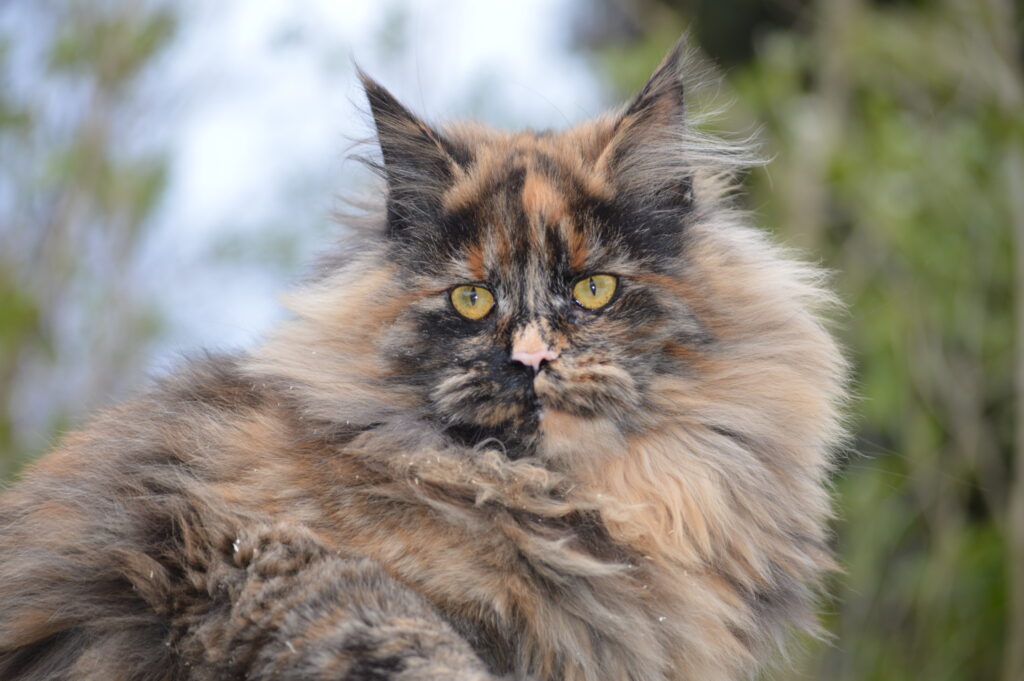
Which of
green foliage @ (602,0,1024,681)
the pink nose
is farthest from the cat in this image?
green foliage @ (602,0,1024,681)

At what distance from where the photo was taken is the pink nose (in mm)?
1940

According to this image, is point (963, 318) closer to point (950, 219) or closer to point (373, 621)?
point (950, 219)

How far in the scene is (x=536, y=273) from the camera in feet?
6.64

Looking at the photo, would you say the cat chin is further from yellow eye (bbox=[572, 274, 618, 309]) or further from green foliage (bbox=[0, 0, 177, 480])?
green foliage (bbox=[0, 0, 177, 480])

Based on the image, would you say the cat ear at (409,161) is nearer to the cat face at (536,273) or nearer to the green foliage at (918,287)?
the cat face at (536,273)

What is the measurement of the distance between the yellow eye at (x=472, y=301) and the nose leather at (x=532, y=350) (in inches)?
5.3

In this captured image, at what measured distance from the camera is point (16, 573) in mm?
1876

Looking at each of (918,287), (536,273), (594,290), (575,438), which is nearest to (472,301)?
(536,273)

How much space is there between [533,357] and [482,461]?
0.26 m

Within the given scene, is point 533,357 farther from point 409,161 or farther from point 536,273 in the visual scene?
point 409,161

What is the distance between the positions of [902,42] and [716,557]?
4.04m

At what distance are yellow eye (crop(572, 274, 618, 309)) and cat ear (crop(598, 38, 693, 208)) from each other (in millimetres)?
238

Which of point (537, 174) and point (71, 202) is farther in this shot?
point (71, 202)

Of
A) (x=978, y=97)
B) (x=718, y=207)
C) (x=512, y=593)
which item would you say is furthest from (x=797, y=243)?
(x=512, y=593)
